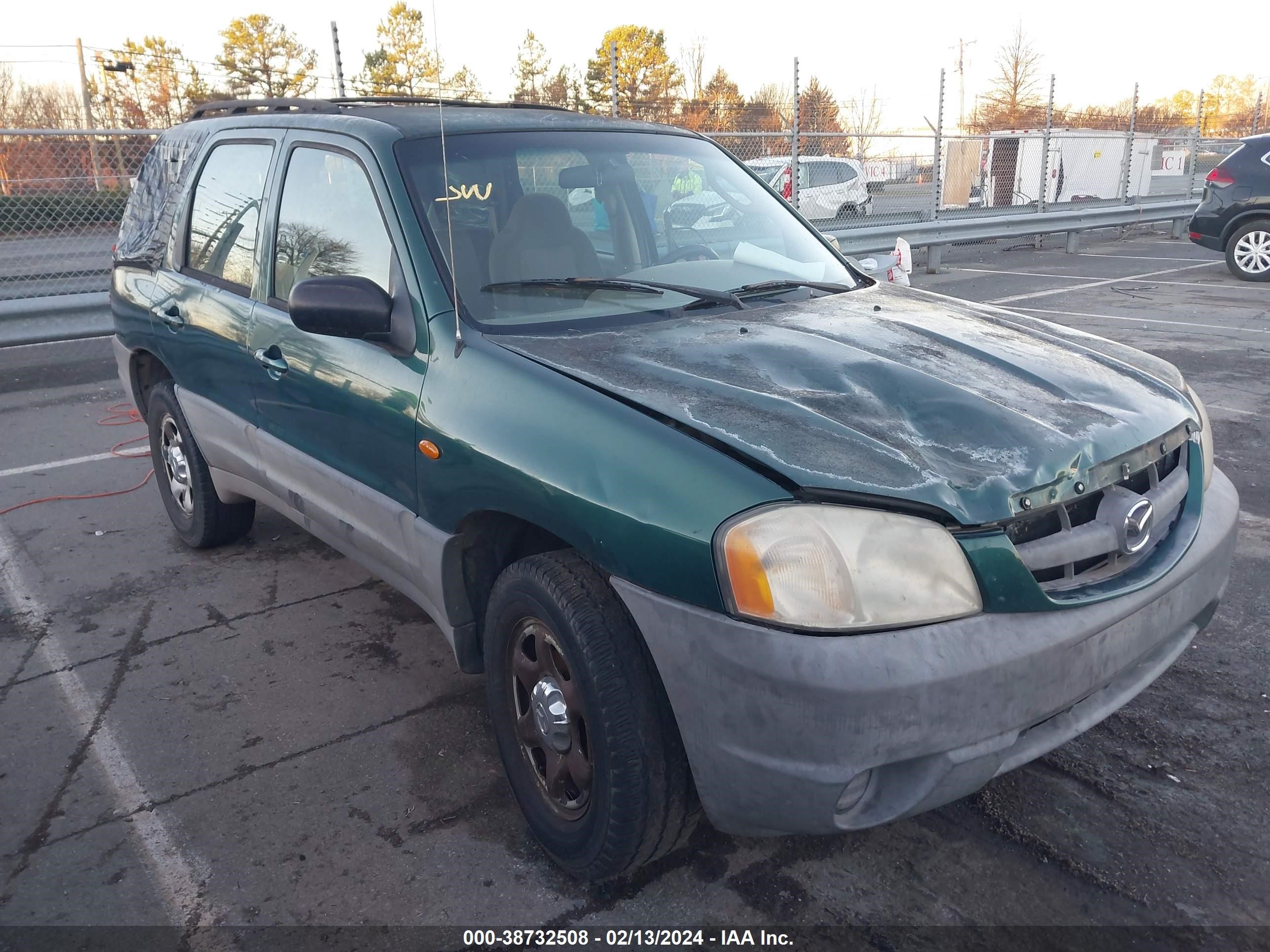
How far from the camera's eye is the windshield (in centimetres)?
289

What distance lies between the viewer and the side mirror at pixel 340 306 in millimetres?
2684

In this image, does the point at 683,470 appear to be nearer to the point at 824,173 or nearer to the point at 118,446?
the point at 118,446

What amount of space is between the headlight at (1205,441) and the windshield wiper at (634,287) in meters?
1.29

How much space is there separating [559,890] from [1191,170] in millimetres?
23673

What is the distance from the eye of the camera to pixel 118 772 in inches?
120

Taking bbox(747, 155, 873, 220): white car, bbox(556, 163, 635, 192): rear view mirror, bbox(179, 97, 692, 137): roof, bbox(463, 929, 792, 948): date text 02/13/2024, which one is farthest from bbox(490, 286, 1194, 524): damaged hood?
bbox(747, 155, 873, 220): white car

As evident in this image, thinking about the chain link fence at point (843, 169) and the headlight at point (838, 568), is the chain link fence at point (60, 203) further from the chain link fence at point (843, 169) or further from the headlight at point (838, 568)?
the headlight at point (838, 568)

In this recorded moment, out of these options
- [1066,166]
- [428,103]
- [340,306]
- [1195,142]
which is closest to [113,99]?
[428,103]

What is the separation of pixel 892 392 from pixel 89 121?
32.7 ft

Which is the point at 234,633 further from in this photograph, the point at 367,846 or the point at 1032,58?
the point at 1032,58

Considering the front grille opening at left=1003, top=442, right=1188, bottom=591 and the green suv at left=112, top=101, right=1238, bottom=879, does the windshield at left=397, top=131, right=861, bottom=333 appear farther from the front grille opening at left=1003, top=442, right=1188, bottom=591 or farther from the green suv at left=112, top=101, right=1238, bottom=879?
the front grille opening at left=1003, top=442, right=1188, bottom=591

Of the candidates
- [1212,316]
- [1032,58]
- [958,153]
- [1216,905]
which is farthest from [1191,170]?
[1032,58]

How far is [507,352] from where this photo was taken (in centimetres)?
255

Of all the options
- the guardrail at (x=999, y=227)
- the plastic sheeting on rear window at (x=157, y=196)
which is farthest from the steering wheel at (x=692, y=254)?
the guardrail at (x=999, y=227)
